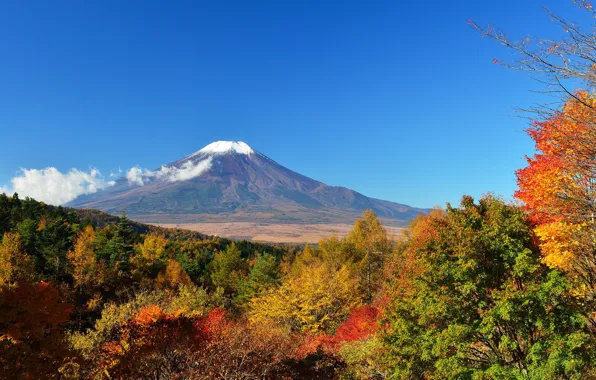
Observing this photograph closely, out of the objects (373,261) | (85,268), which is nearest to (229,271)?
(85,268)

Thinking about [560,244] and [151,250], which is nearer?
[560,244]

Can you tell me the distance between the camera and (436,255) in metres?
15.4

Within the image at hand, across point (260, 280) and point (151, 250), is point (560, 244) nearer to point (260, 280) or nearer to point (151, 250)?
point (260, 280)

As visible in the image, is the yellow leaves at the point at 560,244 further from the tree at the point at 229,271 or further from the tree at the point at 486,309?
the tree at the point at 229,271

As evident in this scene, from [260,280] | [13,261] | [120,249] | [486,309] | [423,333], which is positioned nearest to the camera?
[486,309]

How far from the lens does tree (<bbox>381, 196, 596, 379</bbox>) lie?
1271 cm

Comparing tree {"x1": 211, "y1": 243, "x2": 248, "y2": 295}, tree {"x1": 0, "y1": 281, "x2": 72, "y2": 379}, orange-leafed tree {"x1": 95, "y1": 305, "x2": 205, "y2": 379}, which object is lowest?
tree {"x1": 211, "y1": 243, "x2": 248, "y2": 295}

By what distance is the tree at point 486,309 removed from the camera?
12711 mm

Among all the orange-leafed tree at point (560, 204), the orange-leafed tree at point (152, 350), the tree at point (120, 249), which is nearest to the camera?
the orange-leafed tree at point (560, 204)

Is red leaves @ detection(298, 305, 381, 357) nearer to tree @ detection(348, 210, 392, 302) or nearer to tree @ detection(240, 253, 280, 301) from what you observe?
tree @ detection(348, 210, 392, 302)

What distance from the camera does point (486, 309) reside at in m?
14.8

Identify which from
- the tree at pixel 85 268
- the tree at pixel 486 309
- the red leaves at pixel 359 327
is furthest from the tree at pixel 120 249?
the tree at pixel 486 309

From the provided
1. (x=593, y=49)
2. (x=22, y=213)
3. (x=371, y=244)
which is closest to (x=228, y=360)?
(x=593, y=49)

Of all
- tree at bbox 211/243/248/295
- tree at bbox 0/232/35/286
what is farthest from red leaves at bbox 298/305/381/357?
tree at bbox 0/232/35/286
